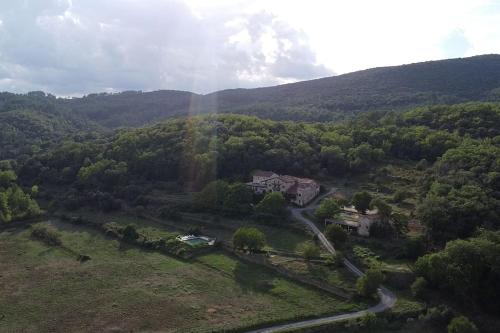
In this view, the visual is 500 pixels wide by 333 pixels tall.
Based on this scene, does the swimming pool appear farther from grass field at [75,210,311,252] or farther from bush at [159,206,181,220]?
bush at [159,206,181,220]

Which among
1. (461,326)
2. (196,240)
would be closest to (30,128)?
(196,240)

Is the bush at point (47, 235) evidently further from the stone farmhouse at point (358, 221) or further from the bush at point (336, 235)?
the stone farmhouse at point (358, 221)

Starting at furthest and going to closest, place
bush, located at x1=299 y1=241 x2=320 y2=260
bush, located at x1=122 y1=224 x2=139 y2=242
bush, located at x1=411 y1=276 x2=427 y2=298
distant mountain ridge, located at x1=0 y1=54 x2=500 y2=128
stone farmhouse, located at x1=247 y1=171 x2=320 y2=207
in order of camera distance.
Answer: distant mountain ridge, located at x1=0 y1=54 x2=500 y2=128
stone farmhouse, located at x1=247 y1=171 x2=320 y2=207
bush, located at x1=122 y1=224 x2=139 y2=242
bush, located at x1=299 y1=241 x2=320 y2=260
bush, located at x1=411 y1=276 x2=427 y2=298

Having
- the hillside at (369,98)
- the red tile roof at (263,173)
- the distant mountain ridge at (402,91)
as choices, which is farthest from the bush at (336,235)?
the distant mountain ridge at (402,91)

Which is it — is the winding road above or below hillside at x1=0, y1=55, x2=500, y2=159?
below

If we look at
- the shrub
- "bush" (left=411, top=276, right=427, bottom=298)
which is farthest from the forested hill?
"bush" (left=411, top=276, right=427, bottom=298)

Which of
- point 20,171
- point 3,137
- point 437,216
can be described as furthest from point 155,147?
point 3,137

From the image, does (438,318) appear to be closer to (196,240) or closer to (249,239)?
(249,239)

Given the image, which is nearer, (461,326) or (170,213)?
(461,326)

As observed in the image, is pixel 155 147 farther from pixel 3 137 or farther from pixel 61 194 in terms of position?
pixel 3 137
